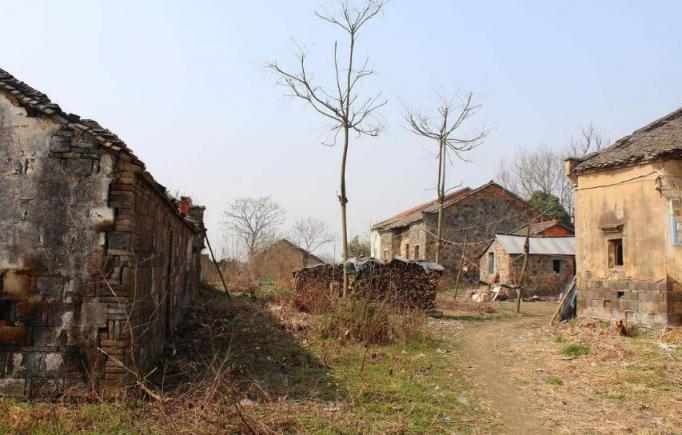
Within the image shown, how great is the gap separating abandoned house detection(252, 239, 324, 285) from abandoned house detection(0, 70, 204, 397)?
2843 centimetres

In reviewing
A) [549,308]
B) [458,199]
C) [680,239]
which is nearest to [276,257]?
[458,199]

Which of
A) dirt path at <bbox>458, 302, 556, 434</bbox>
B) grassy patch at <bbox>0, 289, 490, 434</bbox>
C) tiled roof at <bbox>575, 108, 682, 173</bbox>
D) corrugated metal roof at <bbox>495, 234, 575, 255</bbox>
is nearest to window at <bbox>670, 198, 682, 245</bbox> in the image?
tiled roof at <bbox>575, 108, 682, 173</bbox>

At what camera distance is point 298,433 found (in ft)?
20.7

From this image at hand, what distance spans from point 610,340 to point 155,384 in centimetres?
978

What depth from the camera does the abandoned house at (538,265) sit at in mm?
26578

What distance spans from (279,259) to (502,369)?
3135cm

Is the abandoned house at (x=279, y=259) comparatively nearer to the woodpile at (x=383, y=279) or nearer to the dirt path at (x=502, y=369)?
the woodpile at (x=383, y=279)

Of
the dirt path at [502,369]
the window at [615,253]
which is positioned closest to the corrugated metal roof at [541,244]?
the dirt path at [502,369]

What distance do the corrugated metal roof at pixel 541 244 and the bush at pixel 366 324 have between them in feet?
51.3

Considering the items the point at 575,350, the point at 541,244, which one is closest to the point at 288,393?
the point at 575,350

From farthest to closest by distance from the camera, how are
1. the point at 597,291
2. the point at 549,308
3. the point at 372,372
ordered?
1. the point at 549,308
2. the point at 597,291
3. the point at 372,372

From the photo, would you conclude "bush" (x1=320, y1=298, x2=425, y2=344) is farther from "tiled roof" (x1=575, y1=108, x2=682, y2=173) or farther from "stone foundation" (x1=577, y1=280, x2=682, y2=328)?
"tiled roof" (x1=575, y1=108, x2=682, y2=173)

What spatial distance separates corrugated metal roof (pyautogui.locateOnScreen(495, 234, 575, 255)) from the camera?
26891 millimetres

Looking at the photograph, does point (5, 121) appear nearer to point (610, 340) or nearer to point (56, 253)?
point (56, 253)
